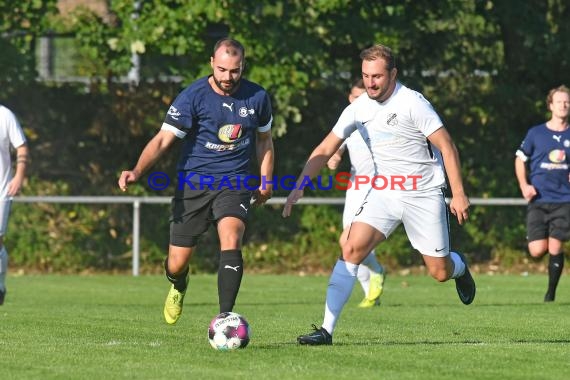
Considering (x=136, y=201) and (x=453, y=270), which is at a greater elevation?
(x=453, y=270)

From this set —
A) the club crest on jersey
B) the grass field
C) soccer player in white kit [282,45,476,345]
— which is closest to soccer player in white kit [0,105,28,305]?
the grass field

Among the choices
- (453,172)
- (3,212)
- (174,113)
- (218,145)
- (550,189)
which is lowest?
(3,212)

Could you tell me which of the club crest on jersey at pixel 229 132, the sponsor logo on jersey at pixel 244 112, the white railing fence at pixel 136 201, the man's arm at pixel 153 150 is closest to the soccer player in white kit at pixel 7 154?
the man's arm at pixel 153 150

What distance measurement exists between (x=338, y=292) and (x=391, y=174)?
1.00 m

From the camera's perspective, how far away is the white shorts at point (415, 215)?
30.8 ft

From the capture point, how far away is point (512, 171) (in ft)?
71.6

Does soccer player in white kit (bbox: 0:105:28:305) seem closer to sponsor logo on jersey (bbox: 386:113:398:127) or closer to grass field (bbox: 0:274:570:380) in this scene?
grass field (bbox: 0:274:570:380)

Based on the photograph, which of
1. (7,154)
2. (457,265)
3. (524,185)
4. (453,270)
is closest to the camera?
(453,270)

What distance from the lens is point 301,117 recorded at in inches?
835

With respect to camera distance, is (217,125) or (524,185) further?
(524,185)

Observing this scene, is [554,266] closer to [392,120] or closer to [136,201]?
[392,120]

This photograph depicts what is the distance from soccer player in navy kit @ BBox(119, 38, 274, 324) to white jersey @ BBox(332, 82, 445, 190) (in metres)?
0.83

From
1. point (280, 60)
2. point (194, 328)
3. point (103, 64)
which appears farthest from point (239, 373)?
point (103, 64)

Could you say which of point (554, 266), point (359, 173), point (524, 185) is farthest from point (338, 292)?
point (554, 266)
